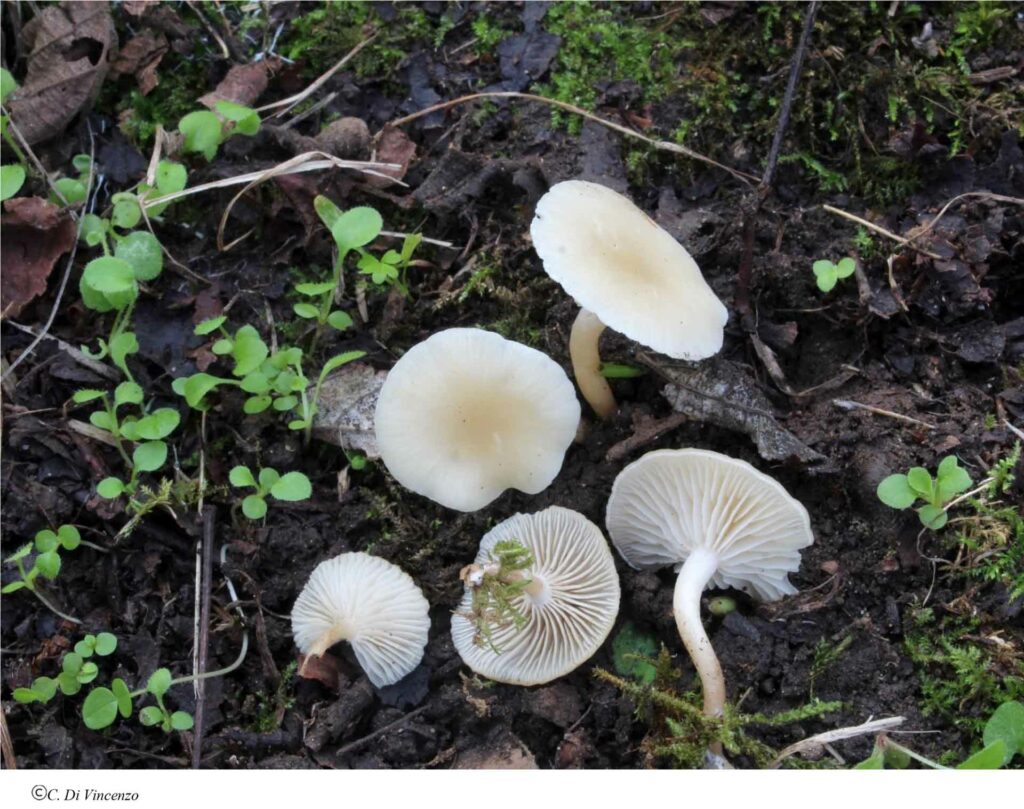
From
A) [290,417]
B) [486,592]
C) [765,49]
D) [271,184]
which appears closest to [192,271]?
[271,184]

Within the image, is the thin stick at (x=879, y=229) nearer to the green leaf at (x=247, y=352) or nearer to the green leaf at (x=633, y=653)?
the green leaf at (x=633, y=653)

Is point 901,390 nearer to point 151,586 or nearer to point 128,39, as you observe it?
point 151,586

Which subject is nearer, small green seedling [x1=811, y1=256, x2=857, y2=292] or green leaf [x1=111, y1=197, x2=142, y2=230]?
small green seedling [x1=811, y1=256, x2=857, y2=292]

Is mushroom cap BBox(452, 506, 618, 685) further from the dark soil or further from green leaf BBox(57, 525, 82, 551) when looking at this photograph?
green leaf BBox(57, 525, 82, 551)

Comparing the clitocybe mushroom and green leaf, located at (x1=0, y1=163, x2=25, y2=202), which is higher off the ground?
green leaf, located at (x1=0, y1=163, x2=25, y2=202)

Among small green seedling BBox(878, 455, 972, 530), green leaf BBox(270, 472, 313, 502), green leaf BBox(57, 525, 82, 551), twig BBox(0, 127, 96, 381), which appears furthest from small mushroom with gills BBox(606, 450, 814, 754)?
twig BBox(0, 127, 96, 381)

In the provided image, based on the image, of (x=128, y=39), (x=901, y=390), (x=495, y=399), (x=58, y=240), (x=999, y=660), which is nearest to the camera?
(x=999, y=660)
